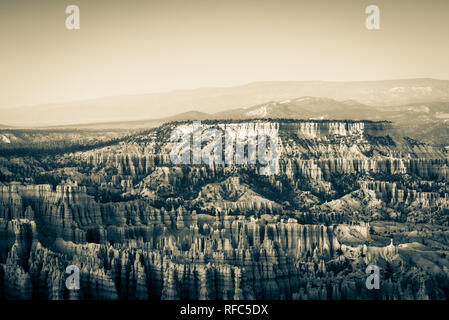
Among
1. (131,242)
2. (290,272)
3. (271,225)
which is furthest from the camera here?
(271,225)

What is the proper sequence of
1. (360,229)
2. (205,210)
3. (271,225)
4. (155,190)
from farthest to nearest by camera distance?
1. (155,190)
2. (205,210)
3. (360,229)
4. (271,225)

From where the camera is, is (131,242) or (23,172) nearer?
(131,242)

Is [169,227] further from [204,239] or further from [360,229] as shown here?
[360,229]

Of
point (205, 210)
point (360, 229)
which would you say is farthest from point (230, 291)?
point (205, 210)

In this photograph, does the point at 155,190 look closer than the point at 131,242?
No

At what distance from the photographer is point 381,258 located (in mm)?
118688

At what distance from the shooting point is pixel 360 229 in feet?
471
